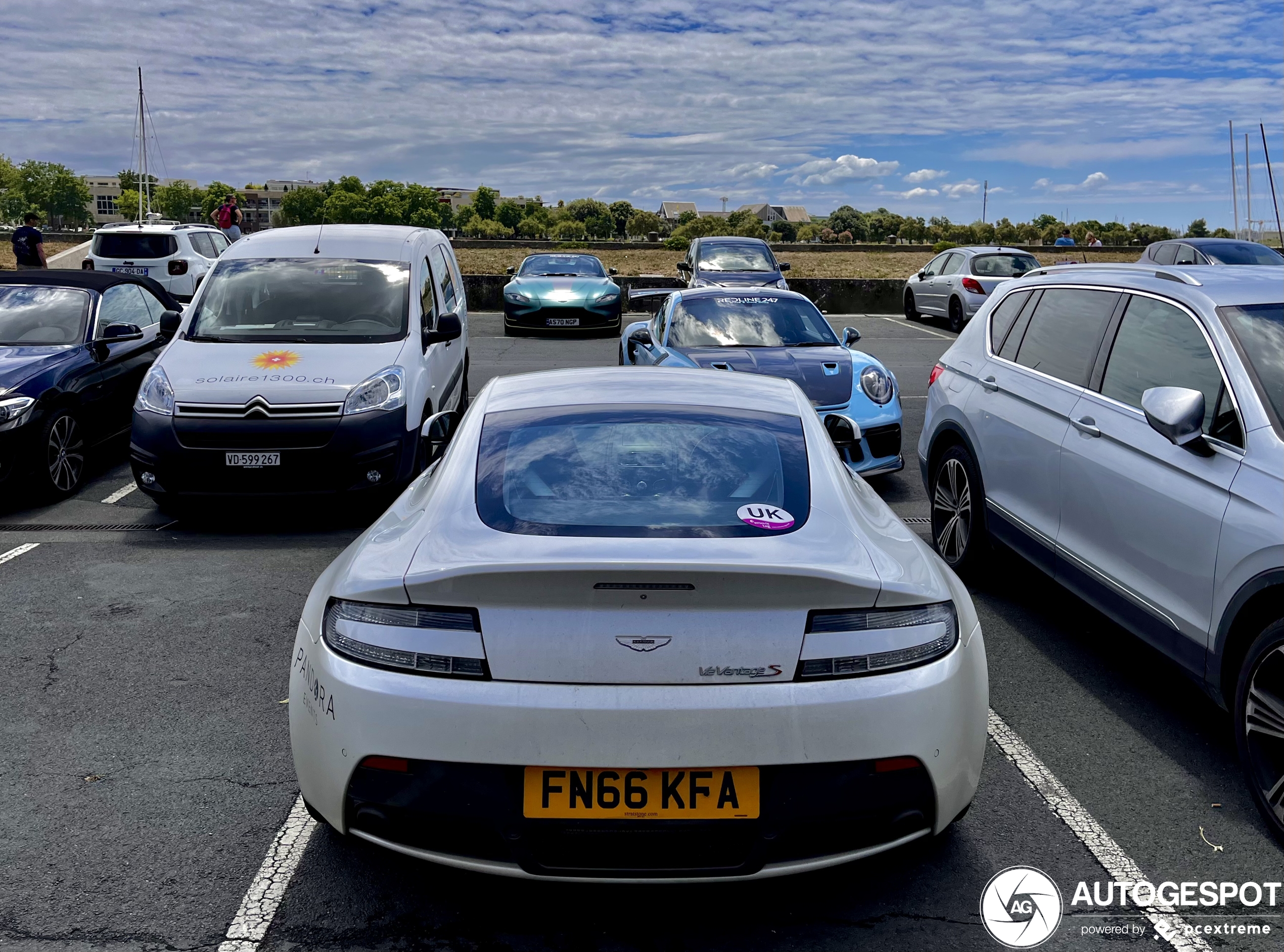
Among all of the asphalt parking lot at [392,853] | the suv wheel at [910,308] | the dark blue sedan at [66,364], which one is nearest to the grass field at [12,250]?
the suv wheel at [910,308]

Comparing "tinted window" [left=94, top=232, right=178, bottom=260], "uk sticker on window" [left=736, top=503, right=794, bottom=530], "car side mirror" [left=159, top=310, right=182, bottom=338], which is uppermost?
"tinted window" [left=94, top=232, right=178, bottom=260]

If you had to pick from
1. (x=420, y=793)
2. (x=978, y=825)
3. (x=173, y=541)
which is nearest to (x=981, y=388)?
(x=978, y=825)

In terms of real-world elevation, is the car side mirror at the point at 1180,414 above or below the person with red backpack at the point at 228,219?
below

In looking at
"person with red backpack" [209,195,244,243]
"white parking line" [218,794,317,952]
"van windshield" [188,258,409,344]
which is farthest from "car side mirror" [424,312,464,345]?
"person with red backpack" [209,195,244,243]

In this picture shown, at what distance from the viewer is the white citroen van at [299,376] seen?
7.05m

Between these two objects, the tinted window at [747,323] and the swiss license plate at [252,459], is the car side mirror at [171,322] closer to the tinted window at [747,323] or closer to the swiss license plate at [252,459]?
the swiss license plate at [252,459]

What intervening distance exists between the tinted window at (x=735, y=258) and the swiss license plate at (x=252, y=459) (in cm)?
1370

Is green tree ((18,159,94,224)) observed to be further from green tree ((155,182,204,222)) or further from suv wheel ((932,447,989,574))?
suv wheel ((932,447,989,574))

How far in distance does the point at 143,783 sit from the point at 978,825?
2695 mm

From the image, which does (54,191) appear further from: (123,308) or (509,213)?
(123,308)

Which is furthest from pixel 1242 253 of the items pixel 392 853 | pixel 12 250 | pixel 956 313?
pixel 12 250

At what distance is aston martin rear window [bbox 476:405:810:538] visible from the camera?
9.85 feet

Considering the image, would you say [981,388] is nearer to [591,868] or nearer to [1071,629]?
[1071,629]

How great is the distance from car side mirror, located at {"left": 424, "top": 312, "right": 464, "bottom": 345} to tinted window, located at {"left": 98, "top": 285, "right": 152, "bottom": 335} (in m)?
2.65
